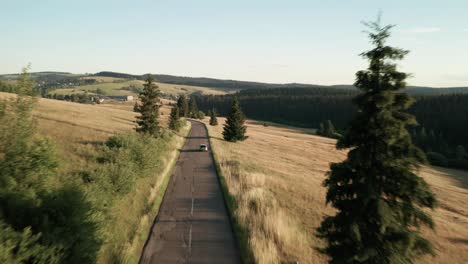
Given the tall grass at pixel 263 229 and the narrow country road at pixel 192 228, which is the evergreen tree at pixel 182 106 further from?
the tall grass at pixel 263 229

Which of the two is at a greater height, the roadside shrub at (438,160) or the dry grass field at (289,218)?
the dry grass field at (289,218)

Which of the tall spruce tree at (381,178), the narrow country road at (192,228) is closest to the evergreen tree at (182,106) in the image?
the narrow country road at (192,228)

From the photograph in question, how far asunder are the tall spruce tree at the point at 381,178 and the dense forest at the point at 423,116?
32.1 metres

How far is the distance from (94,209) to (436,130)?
127208 mm

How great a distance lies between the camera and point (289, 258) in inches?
508

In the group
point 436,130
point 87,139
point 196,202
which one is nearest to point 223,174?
point 196,202

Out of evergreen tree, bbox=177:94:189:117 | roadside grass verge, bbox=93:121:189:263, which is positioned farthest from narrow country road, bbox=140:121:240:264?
evergreen tree, bbox=177:94:189:117

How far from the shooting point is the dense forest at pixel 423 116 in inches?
3455

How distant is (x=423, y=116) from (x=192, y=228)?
434ft

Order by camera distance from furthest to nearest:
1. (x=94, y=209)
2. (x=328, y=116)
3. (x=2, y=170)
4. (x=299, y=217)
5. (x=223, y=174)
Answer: (x=328, y=116)
(x=223, y=174)
(x=299, y=217)
(x=94, y=209)
(x=2, y=170)

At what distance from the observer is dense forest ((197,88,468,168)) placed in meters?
87.8

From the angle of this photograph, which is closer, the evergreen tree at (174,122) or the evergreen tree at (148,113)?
the evergreen tree at (148,113)

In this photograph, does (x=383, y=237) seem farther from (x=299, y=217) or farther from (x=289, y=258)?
(x=299, y=217)

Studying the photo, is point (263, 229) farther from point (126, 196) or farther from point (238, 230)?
point (126, 196)
